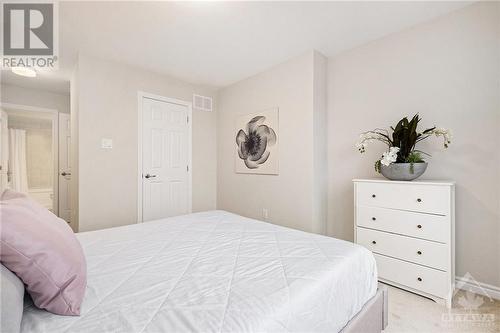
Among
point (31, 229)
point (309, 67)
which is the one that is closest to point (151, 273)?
point (31, 229)

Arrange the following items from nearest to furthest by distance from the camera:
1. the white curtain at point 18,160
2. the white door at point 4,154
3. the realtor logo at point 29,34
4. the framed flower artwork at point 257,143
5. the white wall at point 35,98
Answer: the realtor logo at point 29,34 < the framed flower artwork at point 257,143 < the white wall at point 35,98 < the white door at point 4,154 < the white curtain at point 18,160

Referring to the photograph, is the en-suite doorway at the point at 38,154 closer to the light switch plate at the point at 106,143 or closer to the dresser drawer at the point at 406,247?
the light switch plate at the point at 106,143

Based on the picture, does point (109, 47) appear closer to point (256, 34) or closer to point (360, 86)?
point (256, 34)

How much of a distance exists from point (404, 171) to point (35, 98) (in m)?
5.34

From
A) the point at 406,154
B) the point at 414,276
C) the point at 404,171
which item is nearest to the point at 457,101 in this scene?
the point at 406,154

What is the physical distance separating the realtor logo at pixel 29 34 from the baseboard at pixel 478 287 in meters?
4.17

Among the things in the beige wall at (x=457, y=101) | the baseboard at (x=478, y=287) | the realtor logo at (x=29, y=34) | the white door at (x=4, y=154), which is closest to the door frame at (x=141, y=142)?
the realtor logo at (x=29, y=34)

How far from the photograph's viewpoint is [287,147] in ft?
9.77

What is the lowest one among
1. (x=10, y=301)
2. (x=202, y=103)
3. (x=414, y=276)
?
Result: (x=414, y=276)

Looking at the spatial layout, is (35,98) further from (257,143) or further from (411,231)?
(411,231)

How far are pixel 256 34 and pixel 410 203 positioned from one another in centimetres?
214

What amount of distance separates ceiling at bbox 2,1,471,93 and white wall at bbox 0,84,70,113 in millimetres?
1250

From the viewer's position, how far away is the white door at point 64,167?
4.06 meters

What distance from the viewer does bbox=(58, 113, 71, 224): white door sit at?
13.3ft
